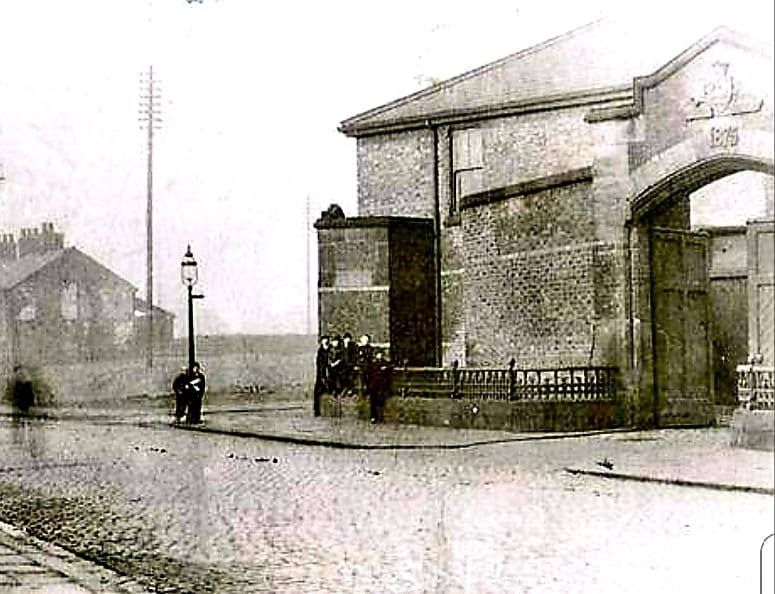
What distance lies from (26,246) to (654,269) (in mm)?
1278

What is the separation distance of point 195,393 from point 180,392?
30mm

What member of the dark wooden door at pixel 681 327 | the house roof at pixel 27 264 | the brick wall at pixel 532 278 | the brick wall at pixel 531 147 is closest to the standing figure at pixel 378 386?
the brick wall at pixel 532 278

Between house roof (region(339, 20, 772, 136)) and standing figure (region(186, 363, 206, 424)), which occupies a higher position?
house roof (region(339, 20, 772, 136))

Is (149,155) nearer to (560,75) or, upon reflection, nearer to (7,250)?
(7,250)

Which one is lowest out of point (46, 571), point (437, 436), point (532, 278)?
point (46, 571)

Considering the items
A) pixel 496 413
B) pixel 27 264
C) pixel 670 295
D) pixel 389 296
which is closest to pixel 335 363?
pixel 389 296

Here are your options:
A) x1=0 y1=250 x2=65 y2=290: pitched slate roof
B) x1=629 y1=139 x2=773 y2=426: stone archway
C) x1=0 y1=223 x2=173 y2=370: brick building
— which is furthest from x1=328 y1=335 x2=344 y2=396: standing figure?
x1=0 y1=250 x2=65 y2=290: pitched slate roof

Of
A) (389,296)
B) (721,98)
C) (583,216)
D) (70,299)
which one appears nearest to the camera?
(721,98)

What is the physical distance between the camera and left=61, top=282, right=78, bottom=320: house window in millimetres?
2283

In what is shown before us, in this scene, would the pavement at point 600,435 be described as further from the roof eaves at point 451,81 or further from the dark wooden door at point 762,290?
the roof eaves at point 451,81

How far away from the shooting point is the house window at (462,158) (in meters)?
1.70

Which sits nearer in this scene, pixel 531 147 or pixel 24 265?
pixel 531 147

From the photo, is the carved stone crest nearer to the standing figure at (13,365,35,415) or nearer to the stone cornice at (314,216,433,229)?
the stone cornice at (314,216,433,229)

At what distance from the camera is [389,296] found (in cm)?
177
